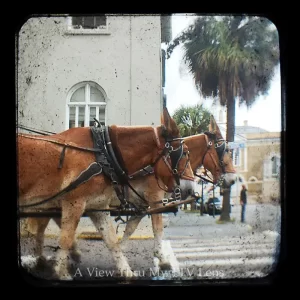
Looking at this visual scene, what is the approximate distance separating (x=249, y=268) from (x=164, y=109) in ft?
3.68

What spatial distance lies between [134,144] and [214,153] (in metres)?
0.51

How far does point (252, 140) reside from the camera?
3.02 meters

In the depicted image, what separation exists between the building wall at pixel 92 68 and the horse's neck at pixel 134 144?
0.19ft

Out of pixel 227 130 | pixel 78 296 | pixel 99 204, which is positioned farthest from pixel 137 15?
pixel 78 296

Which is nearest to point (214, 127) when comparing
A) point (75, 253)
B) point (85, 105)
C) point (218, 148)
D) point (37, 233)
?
point (218, 148)

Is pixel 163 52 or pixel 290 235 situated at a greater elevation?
pixel 163 52

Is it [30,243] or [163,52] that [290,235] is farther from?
[30,243]

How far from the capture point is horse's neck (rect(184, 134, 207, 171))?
3.07m

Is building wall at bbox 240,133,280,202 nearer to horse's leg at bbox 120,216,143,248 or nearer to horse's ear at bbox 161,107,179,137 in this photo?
horse's ear at bbox 161,107,179,137

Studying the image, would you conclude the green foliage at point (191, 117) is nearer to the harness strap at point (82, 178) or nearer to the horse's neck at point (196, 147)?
the horse's neck at point (196, 147)

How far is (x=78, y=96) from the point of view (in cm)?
300

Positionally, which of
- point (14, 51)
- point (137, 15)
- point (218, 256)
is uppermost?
point (137, 15)

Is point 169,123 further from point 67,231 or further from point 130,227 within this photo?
point 67,231

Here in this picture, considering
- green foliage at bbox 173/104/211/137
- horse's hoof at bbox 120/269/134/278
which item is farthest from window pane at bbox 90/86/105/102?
horse's hoof at bbox 120/269/134/278
